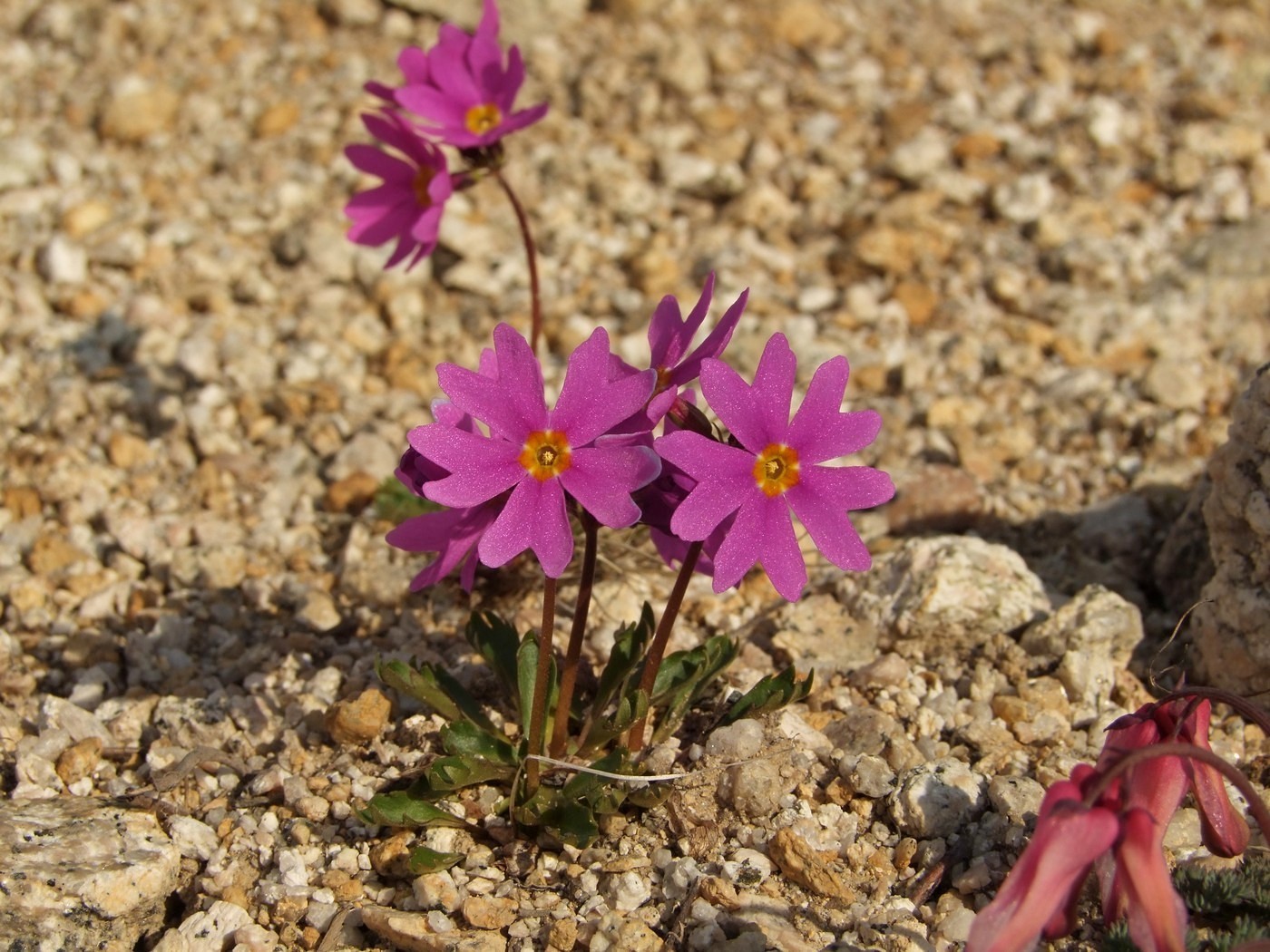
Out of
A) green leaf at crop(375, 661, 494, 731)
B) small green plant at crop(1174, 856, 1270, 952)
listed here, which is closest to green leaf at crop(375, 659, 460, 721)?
green leaf at crop(375, 661, 494, 731)

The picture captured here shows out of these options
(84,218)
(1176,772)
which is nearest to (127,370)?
(84,218)

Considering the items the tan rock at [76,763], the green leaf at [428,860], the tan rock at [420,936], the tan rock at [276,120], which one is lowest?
the tan rock at [76,763]

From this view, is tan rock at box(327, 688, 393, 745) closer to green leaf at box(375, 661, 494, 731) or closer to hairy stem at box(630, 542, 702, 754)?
green leaf at box(375, 661, 494, 731)

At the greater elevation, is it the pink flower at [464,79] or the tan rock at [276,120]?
the pink flower at [464,79]

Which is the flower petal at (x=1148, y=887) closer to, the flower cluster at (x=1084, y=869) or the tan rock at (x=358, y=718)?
the flower cluster at (x=1084, y=869)

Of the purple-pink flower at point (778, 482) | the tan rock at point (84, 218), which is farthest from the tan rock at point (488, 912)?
the tan rock at point (84, 218)

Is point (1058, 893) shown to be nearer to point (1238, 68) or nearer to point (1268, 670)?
point (1268, 670)

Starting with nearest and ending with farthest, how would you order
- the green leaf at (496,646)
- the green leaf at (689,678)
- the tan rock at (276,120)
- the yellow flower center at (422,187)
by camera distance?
the green leaf at (689,678)
the green leaf at (496,646)
the yellow flower center at (422,187)
the tan rock at (276,120)
